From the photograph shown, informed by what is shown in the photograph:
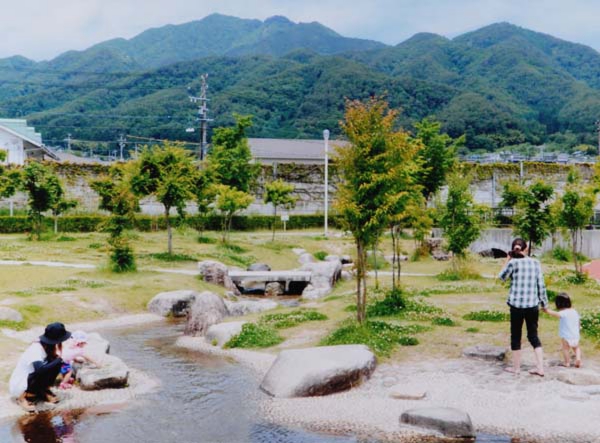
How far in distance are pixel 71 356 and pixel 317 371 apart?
17.1 feet

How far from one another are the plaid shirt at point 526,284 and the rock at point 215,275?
1717 cm

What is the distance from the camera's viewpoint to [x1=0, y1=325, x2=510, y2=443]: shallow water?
32.6ft

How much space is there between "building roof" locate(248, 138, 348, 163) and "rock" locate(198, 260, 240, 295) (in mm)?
42390

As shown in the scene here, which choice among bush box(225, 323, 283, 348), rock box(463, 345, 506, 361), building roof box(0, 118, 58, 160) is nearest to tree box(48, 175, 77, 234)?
building roof box(0, 118, 58, 160)

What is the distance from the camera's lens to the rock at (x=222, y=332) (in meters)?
16.8

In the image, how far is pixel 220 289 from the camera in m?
27.0

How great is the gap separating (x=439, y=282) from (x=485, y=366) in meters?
12.5

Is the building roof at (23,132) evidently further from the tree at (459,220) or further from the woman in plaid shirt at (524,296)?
the woman in plaid shirt at (524,296)

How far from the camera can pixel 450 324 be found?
16.8m

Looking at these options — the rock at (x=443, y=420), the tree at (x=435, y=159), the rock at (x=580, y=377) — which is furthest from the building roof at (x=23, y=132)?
the rock at (x=580, y=377)

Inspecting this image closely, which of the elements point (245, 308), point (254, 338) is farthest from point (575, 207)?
point (254, 338)

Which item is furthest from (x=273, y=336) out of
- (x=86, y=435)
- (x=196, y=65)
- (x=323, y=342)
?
(x=196, y=65)

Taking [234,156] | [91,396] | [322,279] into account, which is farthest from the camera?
[234,156]

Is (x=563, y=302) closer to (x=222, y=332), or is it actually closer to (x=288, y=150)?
(x=222, y=332)
